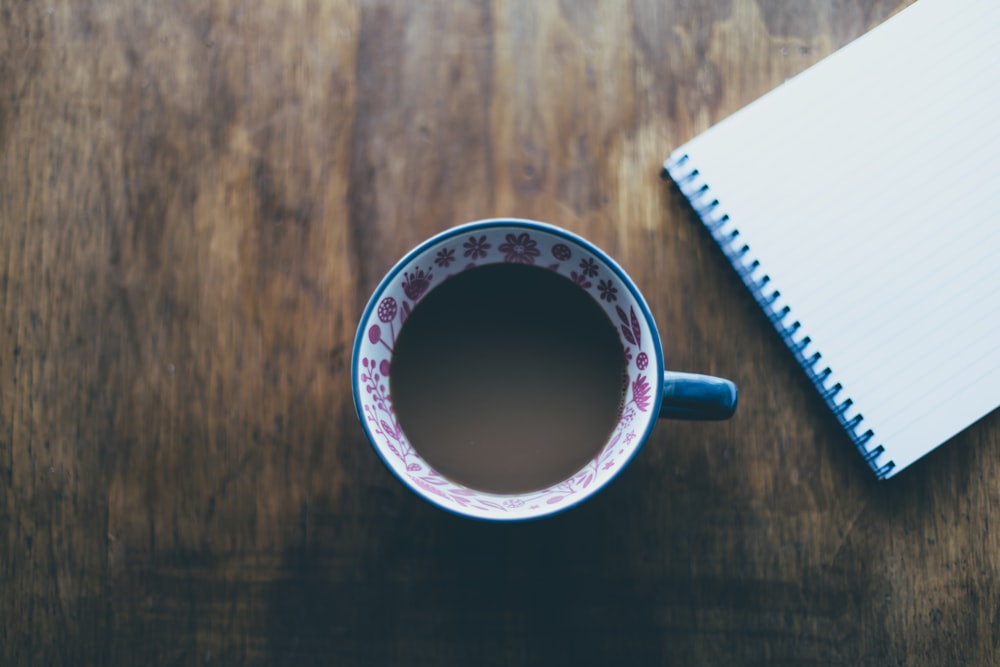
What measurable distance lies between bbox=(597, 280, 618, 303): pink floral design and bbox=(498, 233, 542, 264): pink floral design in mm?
53

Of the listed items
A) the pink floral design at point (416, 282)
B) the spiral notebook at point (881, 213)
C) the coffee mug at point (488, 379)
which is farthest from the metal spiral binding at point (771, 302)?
the pink floral design at point (416, 282)

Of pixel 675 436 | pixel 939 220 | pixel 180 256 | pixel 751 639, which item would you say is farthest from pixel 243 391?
pixel 939 220

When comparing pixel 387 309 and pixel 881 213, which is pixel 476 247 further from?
pixel 881 213

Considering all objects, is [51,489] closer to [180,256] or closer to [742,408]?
[180,256]

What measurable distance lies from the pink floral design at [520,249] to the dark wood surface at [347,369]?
7 centimetres

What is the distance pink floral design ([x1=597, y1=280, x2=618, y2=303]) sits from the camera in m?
0.55

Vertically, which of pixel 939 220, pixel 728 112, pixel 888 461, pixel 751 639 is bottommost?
pixel 751 639

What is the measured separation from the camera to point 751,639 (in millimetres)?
612

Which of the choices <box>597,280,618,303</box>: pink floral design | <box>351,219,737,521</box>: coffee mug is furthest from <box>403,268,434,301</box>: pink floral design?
<box>597,280,618,303</box>: pink floral design

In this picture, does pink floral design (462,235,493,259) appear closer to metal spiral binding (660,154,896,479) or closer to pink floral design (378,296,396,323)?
pink floral design (378,296,396,323)

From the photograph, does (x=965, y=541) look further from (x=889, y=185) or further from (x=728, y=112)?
(x=728, y=112)

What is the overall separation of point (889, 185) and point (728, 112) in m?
0.15

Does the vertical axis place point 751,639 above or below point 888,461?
below

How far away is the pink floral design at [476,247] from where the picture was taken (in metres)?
0.56
